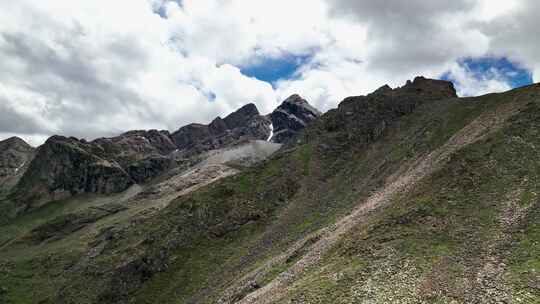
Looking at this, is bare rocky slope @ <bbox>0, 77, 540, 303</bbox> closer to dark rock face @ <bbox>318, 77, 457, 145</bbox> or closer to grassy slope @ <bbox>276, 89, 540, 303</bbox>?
grassy slope @ <bbox>276, 89, 540, 303</bbox>

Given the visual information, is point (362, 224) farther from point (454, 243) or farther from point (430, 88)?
point (430, 88)

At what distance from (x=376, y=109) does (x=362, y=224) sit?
3279 inches

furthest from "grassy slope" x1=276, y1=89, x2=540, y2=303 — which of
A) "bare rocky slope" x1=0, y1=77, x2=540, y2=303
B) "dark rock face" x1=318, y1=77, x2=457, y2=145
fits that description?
"dark rock face" x1=318, y1=77, x2=457, y2=145

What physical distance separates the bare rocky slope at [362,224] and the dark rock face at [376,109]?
2.17ft

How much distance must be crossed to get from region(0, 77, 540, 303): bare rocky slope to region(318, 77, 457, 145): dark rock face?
2.17 ft

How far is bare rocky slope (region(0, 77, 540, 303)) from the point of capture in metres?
40.8

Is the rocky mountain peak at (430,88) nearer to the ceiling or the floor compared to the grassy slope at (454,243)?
nearer to the ceiling

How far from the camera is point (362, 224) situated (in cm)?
5775

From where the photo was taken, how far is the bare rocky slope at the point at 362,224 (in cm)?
4081

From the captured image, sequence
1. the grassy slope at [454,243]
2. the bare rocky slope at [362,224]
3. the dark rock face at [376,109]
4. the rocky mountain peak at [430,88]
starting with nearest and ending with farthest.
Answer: the grassy slope at [454,243] → the bare rocky slope at [362,224] → the dark rock face at [376,109] → the rocky mountain peak at [430,88]

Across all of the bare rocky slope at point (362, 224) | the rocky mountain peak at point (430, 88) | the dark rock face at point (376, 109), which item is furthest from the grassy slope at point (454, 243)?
the rocky mountain peak at point (430, 88)

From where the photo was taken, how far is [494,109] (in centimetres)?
8506

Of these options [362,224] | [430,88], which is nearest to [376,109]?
[430,88]

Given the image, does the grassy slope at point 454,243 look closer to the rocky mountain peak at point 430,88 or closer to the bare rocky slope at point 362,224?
the bare rocky slope at point 362,224
